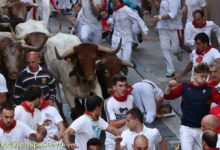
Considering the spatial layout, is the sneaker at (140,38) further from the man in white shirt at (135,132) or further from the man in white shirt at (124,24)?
the man in white shirt at (135,132)

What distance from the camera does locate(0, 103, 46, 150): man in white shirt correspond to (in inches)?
365

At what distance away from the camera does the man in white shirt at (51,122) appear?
10000mm

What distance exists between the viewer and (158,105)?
533 inches

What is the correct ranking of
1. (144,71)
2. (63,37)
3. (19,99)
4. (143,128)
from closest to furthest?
1. (143,128)
2. (19,99)
3. (63,37)
4. (144,71)

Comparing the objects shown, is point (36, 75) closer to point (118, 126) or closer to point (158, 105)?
point (118, 126)

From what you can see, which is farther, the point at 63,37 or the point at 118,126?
the point at 63,37

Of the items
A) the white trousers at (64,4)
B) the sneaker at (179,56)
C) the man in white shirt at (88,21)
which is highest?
the man in white shirt at (88,21)

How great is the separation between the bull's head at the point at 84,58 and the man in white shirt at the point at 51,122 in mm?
2500

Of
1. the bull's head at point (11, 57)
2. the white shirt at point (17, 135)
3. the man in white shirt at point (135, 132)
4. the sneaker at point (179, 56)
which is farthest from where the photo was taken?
the sneaker at point (179, 56)

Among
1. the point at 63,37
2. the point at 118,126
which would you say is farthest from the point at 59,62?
the point at 118,126

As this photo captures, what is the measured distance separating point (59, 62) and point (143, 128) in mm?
4298

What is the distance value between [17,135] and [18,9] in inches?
278

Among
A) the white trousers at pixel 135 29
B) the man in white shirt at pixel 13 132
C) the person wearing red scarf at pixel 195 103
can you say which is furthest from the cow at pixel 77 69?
the white trousers at pixel 135 29

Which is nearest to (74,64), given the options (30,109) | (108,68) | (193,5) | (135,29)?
(108,68)
